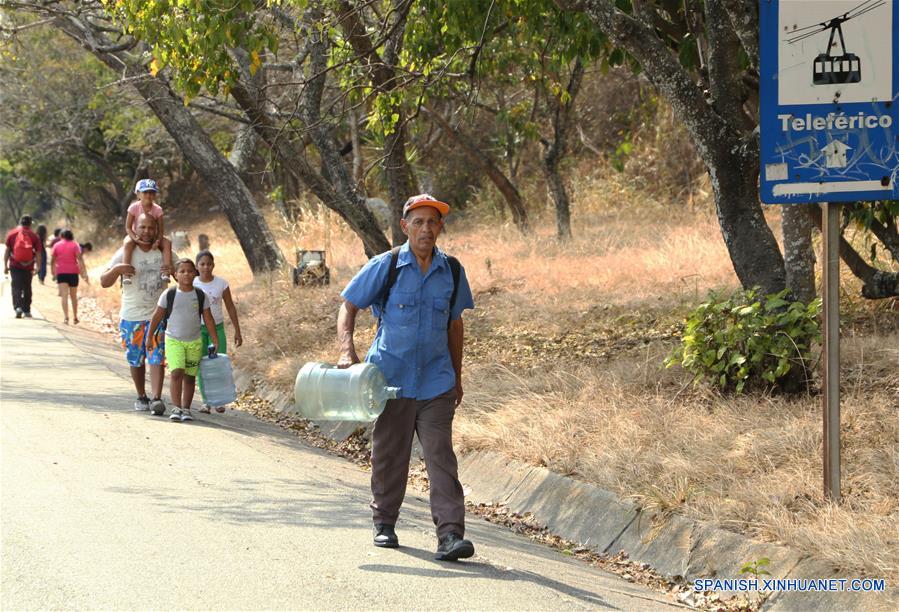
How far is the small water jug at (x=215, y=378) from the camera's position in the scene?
452 inches

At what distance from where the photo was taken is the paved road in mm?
5703

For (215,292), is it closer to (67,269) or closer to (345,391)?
(345,391)

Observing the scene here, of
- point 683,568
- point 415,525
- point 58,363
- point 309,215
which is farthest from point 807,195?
point 309,215

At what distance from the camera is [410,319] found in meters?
6.66

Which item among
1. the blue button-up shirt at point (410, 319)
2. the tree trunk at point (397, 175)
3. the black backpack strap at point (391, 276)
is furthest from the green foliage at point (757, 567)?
the tree trunk at point (397, 175)

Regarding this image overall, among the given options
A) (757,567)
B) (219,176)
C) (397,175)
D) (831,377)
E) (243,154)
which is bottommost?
(757,567)

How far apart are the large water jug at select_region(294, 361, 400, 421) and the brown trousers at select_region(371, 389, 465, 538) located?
0.49 feet

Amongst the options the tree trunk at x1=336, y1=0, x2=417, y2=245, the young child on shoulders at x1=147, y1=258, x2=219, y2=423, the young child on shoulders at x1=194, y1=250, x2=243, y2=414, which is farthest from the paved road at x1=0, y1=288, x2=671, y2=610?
the tree trunk at x1=336, y1=0, x2=417, y2=245

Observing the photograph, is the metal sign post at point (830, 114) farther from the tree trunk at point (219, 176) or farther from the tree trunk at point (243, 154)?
the tree trunk at point (243, 154)

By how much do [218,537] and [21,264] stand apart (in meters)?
15.9

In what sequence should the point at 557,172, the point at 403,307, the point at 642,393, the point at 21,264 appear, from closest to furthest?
the point at 403,307, the point at 642,393, the point at 557,172, the point at 21,264

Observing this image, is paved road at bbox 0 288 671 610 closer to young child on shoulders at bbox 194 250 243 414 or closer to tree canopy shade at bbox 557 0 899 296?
young child on shoulders at bbox 194 250 243 414

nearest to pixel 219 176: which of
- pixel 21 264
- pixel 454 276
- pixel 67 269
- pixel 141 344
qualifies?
pixel 67 269

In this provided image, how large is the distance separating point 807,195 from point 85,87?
39422 millimetres
